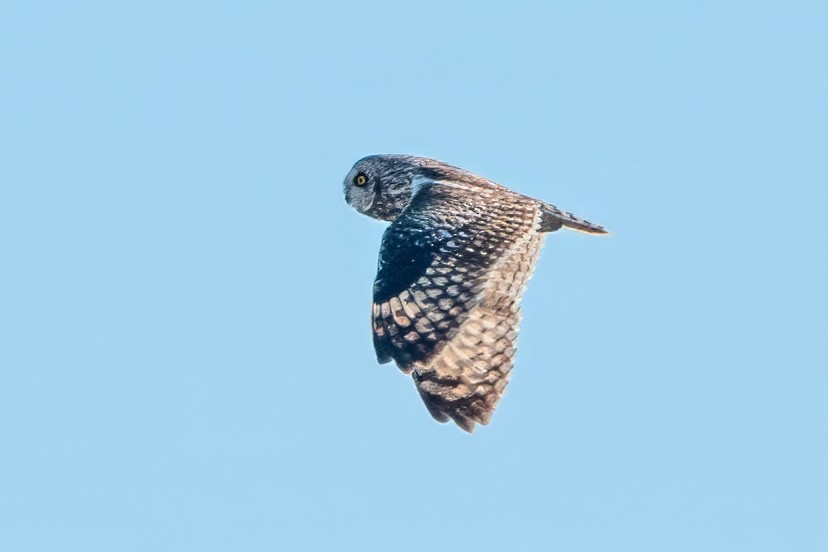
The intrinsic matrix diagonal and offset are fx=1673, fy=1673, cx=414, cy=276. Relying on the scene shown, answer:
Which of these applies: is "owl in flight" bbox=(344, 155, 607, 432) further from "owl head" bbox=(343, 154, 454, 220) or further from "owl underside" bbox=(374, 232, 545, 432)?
"owl head" bbox=(343, 154, 454, 220)

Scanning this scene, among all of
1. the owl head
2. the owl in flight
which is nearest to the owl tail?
the owl in flight

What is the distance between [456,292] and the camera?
1294 centimetres

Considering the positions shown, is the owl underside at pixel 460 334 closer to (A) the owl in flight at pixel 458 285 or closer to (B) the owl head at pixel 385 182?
(A) the owl in flight at pixel 458 285

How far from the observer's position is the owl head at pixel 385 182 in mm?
15578

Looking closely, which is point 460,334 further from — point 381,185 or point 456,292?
point 381,185

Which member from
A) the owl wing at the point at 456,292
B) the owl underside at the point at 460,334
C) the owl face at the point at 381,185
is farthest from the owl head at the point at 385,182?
the owl underside at the point at 460,334

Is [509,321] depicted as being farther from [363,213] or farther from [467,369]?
[363,213]

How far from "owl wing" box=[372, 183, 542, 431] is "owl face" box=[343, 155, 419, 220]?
3.69ft

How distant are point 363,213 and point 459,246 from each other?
316 cm

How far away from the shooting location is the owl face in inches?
618

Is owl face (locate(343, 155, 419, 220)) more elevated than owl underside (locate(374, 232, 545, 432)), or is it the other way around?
owl face (locate(343, 155, 419, 220))

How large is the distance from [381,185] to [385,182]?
8 centimetres

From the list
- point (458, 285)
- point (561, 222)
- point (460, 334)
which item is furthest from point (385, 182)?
point (458, 285)

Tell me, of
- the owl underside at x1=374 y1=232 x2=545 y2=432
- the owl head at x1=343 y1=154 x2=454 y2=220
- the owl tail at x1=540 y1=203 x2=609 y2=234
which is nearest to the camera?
the owl underside at x1=374 y1=232 x2=545 y2=432
